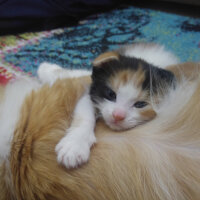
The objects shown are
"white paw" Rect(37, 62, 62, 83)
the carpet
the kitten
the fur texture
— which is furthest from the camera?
the carpet

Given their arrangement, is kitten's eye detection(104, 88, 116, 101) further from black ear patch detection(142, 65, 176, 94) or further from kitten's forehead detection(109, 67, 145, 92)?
black ear patch detection(142, 65, 176, 94)

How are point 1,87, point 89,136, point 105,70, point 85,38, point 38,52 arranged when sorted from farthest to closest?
1. point 85,38
2. point 38,52
3. point 105,70
4. point 1,87
5. point 89,136

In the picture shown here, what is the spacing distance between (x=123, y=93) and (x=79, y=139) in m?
0.31

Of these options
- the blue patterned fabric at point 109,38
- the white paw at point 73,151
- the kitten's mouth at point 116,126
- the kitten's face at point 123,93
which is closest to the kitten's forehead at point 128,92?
the kitten's face at point 123,93

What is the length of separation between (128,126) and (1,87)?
1.73 ft

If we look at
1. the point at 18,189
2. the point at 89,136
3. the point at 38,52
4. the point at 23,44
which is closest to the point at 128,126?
the point at 89,136

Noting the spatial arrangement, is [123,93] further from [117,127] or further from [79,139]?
[79,139]

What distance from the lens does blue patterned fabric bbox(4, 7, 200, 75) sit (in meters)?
1.69

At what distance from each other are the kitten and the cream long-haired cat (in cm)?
6

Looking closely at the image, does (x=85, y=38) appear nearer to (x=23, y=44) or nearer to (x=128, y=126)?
(x=23, y=44)

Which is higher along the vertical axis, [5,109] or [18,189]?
[5,109]

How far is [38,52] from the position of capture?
174cm

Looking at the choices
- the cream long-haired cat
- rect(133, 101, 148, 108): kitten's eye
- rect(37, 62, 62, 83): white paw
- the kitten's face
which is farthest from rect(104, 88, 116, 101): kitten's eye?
rect(37, 62, 62, 83): white paw

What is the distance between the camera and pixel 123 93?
1018 millimetres
